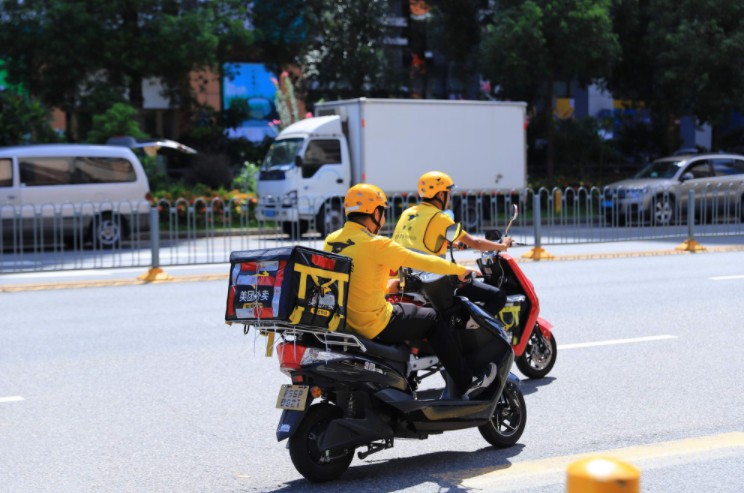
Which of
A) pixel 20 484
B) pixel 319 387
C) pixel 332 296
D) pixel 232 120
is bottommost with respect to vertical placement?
pixel 20 484

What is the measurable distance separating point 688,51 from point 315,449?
28.1 metres

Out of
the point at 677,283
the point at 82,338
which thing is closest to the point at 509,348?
the point at 82,338

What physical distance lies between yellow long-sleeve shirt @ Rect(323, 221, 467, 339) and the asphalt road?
0.82 metres

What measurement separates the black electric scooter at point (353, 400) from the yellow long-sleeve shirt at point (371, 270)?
0.14m

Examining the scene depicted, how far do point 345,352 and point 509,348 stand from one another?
3.63ft

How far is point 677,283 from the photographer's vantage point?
13656 mm

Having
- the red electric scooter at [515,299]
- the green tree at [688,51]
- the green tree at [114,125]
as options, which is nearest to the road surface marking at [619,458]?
the red electric scooter at [515,299]

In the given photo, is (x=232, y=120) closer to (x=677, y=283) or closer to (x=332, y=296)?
(x=677, y=283)

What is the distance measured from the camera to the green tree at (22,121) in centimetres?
2739

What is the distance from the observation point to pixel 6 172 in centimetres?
2128

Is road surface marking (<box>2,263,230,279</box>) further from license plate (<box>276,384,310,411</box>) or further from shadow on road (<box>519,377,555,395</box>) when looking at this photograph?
license plate (<box>276,384,310,411</box>)

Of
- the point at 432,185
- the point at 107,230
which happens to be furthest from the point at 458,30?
the point at 432,185

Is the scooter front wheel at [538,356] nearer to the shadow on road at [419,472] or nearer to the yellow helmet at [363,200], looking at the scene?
the shadow on road at [419,472]

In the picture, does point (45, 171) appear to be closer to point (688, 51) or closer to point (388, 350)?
point (388, 350)
